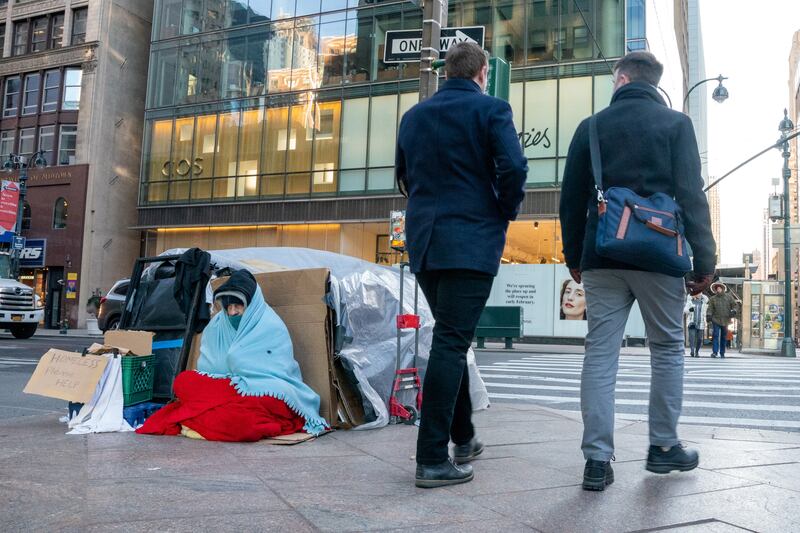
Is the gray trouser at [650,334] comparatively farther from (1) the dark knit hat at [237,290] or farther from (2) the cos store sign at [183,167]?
(2) the cos store sign at [183,167]

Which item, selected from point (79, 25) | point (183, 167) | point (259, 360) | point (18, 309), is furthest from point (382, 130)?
point (259, 360)

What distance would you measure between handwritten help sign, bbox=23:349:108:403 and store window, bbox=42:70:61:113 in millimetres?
35315

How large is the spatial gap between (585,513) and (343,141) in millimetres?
26304

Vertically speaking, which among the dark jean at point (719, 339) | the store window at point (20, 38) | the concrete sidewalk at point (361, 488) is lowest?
the concrete sidewalk at point (361, 488)

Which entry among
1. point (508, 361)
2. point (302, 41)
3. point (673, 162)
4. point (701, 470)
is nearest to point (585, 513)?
point (701, 470)

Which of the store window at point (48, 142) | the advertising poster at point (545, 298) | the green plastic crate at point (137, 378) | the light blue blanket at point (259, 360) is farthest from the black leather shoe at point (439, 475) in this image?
the store window at point (48, 142)

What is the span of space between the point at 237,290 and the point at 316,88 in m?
25.3

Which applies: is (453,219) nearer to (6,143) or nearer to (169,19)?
(169,19)

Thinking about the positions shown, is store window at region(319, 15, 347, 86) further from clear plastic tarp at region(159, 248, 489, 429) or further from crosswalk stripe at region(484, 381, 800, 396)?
clear plastic tarp at region(159, 248, 489, 429)

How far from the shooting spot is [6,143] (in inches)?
1494

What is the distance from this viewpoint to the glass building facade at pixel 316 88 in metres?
25.7

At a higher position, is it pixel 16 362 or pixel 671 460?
pixel 671 460

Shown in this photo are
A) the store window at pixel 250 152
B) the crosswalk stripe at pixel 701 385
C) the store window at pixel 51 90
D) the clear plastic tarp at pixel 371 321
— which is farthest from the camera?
the store window at pixel 51 90

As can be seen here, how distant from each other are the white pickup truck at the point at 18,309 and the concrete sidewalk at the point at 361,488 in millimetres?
17396
